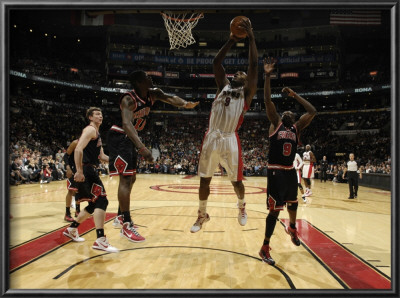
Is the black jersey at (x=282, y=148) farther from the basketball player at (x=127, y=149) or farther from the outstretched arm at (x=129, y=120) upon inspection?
the basketball player at (x=127, y=149)

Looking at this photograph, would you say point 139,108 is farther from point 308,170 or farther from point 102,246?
point 308,170

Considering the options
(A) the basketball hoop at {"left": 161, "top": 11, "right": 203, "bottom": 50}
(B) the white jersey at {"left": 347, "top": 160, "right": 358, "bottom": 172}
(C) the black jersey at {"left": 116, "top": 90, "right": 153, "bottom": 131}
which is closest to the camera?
(C) the black jersey at {"left": 116, "top": 90, "right": 153, "bottom": 131}

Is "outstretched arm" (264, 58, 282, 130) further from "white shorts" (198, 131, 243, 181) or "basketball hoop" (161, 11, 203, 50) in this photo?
"basketball hoop" (161, 11, 203, 50)

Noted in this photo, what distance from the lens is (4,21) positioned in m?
2.68

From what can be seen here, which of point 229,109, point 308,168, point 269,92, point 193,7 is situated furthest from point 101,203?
point 308,168

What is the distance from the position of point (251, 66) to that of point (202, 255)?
2.50 meters

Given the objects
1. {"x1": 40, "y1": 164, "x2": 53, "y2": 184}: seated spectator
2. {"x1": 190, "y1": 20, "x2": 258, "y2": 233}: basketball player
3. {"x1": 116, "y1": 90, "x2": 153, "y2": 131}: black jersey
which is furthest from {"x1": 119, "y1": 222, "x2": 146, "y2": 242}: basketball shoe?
{"x1": 40, "y1": 164, "x2": 53, "y2": 184}: seated spectator

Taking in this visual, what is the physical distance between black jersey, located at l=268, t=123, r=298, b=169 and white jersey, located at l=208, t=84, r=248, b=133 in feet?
1.81

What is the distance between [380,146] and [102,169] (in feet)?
64.2

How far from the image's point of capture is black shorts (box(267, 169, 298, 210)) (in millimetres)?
3867

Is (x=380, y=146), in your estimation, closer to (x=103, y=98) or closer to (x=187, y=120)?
(x=187, y=120)

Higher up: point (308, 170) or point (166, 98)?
point (166, 98)

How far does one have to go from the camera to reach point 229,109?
4.04 meters

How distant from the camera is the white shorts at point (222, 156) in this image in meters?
3.98
